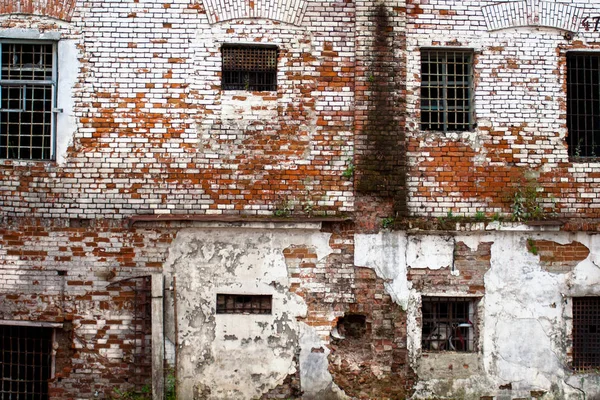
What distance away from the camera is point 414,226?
7590 mm

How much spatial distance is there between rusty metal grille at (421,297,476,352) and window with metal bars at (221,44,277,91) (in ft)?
11.7

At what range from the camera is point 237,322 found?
7441 mm

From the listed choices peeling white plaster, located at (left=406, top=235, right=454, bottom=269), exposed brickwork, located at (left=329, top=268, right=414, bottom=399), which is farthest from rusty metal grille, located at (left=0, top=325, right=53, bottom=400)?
peeling white plaster, located at (left=406, top=235, right=454, bottom=269)

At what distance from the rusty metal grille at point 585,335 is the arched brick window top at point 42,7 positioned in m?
7.56

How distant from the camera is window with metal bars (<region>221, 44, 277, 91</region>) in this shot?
25.3ft

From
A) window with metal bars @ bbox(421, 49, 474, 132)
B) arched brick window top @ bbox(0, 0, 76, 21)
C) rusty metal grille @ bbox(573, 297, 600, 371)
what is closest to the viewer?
arched brick window top @ bbox(0, 0, 76, 21)

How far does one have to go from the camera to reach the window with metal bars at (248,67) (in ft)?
25.3

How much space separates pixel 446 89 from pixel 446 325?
3134 millimetres

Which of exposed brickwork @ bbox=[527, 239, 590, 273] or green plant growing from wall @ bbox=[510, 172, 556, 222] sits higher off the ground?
green plant growing from wall @ bbox=[510, 172, 556, 222]

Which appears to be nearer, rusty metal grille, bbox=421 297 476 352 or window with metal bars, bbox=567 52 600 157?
rusty metal grille, bbox=421 297 476 352

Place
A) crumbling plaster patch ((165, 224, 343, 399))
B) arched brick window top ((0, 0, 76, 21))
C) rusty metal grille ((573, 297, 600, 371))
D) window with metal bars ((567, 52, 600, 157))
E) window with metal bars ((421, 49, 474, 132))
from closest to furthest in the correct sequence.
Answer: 1. crumbling plaster patch ((165, 224, 343, 399))
2. arched brick window top ((0, 0, 76, 21))
3. rusty metal grille ((573, 297, 600, 371))
4. window with metal bars ((421, 49, 474, 132))
5. window with metal bars ((567, 52, 600, 157))

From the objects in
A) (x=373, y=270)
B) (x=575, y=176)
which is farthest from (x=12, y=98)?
(x=575, y=176)

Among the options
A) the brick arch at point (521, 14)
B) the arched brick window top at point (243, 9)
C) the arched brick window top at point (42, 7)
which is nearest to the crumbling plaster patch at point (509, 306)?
the brick arch at point (521, 14)

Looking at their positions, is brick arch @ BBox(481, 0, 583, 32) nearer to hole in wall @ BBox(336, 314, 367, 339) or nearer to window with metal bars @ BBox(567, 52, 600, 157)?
window with metal bars @ BBox(567, 52, 600, 157)
